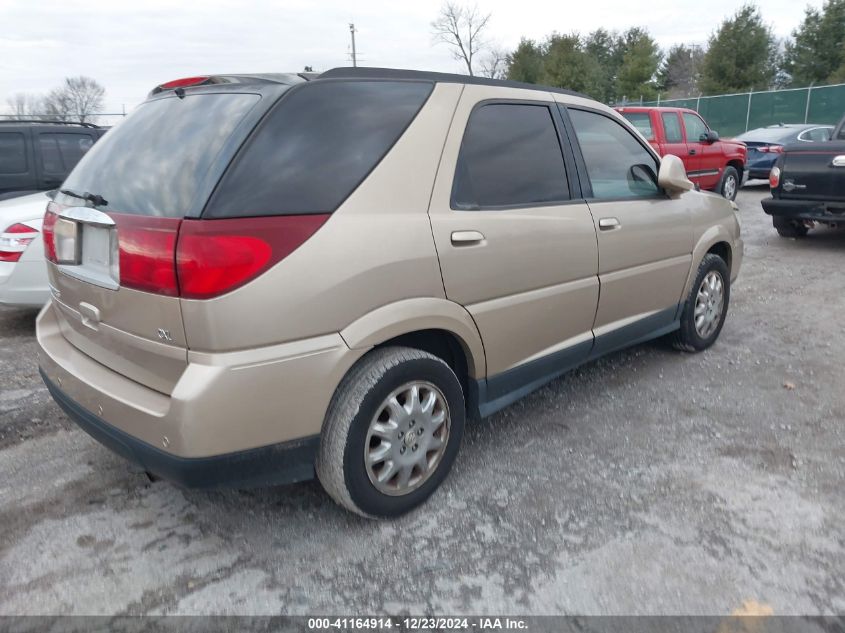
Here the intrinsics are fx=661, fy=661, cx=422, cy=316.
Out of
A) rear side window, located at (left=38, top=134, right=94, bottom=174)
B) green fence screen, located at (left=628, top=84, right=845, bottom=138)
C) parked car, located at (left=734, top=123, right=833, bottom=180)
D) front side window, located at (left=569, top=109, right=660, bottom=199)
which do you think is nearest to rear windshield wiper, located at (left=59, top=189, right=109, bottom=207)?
front side window, located at (left=569, top=109, right=660, bottom=199)

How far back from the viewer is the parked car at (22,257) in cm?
501

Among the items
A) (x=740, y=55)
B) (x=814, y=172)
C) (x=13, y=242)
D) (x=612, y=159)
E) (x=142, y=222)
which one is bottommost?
(x=13, y=242)

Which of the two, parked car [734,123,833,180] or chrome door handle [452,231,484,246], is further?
parked car [734,123,833,180]

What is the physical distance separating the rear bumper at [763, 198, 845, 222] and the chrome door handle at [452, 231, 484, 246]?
22.7 ft

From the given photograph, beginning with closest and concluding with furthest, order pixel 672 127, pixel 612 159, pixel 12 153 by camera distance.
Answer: pixel 612 159
pixel 12 153
pixel 672 127

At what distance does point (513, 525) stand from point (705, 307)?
2.68 meters

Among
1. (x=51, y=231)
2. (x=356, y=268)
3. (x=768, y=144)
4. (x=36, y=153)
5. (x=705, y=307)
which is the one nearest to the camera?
(x=356, y=268)

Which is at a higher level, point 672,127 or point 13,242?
point 672,127

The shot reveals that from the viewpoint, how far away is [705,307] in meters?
4.64

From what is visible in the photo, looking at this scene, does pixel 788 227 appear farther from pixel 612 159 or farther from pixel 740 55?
pixel 740 55

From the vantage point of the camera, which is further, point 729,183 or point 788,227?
point 729,183

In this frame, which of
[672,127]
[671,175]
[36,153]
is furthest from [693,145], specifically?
[36,153]

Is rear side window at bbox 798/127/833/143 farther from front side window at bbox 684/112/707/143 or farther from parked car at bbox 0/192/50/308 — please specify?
parked car at bbox 0/192/50/308

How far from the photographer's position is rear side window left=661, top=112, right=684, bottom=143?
37.4 feet
